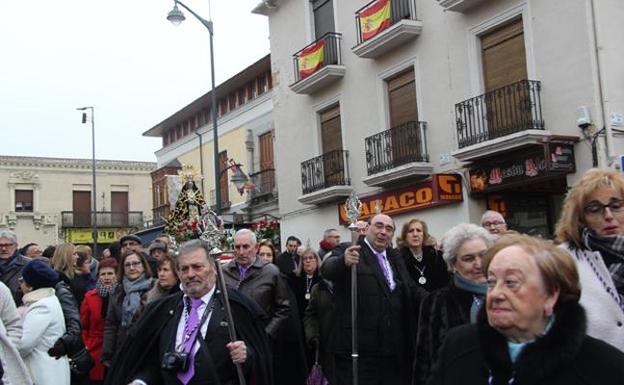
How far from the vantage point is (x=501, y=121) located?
43.4 ft

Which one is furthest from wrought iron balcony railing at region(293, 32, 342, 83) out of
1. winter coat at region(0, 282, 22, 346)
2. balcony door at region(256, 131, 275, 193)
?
winter coat at region(0, 282, 22, 346)

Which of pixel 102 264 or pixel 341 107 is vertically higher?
pixel 341 107

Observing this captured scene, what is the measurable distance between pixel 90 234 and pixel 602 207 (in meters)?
47.2

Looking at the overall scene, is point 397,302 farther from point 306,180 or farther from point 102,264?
point 306,180

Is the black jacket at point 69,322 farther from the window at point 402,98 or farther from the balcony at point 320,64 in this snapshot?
the balcony at point 320,64

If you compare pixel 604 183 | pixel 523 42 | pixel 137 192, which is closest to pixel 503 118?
pixel 523 42

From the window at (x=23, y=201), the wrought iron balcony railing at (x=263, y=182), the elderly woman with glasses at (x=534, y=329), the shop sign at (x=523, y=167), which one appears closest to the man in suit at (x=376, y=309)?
the elderly woman with glasses at (x=534, y=329)

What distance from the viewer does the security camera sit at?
12.0 meters

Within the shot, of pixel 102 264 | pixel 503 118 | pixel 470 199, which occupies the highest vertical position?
pixel 503 118

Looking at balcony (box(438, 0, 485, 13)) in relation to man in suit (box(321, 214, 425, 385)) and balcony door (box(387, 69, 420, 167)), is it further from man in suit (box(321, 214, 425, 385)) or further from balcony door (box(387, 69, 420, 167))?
man in suit (box(321, 214, 425, 385))

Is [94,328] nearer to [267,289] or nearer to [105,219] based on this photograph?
[267,289]

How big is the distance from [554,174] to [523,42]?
2.67 metres

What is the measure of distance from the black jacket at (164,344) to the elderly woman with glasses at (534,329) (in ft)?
7.46

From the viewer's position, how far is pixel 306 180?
19766 millimetres
